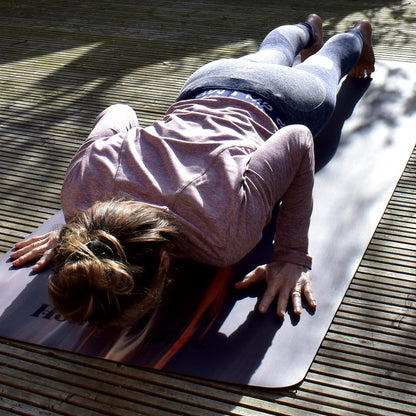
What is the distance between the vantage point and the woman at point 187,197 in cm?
119

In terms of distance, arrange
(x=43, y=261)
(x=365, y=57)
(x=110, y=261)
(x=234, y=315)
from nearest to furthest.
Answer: (x=110, y=261) < (x=234, y=315) < (x=43, y=261) < (x=365, y=57)

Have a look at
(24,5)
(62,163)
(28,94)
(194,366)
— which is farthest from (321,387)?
(24,5)

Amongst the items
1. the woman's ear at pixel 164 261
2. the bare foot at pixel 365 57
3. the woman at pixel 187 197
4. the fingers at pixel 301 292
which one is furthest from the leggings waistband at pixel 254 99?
the bare foot at pixel 365 57

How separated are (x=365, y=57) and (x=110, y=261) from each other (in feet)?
6.29

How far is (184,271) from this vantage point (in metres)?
1.62

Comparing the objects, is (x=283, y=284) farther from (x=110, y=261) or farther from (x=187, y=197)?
(x=110, y=261)

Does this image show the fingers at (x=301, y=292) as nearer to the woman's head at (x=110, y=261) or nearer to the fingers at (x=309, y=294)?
the fingers at (x=309, y=294)

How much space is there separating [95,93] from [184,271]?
1551 mm

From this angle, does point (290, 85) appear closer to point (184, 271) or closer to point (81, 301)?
point (184, 271)

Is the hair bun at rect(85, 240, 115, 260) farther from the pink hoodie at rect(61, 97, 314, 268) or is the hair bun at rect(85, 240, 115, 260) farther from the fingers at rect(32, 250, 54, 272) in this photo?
the fingers at rect(32, 250, 54, 272)

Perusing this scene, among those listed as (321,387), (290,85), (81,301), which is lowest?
(321,387)

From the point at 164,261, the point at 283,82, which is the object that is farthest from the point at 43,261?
the point at 283,82

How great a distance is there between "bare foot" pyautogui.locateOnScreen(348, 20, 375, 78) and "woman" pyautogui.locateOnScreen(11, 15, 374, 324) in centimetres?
94

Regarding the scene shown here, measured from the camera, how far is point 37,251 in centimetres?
173
